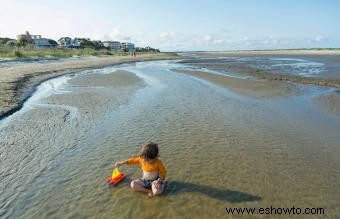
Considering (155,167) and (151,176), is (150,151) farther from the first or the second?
(151,176)

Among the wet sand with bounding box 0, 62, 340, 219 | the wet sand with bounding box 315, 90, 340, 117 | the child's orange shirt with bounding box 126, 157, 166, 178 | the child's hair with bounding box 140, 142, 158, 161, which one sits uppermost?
the child's hair with bounding box 140, 142, 158, 161

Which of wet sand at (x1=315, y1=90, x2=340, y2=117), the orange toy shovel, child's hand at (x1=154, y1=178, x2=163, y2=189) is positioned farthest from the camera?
wet sand at (x1=315, y1=90, x2=340, y2=117)

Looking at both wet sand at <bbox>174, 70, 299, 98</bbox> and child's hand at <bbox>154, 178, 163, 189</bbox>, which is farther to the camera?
wet sand at <bbox>174, 70, 299, 98</bbox>

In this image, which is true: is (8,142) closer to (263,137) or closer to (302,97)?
(263,137)

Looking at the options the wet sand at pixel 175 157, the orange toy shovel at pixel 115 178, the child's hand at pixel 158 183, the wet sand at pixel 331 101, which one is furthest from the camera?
the wet sand at pixel 331 101

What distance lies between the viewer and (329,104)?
658 inches

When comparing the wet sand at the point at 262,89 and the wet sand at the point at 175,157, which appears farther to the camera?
the wet sand at the point at 262,89

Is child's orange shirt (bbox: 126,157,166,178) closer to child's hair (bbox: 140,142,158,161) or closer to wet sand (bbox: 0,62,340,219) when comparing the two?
child's hair (bbox: 140,142,158,161)

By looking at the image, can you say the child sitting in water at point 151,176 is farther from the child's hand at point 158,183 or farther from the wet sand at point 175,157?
the wet sand at point 175,157

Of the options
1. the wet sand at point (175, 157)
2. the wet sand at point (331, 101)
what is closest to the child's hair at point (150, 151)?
the wet sand at point (175, 157)

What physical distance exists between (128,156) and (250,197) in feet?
12.8

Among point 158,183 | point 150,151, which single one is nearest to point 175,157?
point 158,183

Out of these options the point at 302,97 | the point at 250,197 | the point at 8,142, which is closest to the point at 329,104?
the point at 302,97

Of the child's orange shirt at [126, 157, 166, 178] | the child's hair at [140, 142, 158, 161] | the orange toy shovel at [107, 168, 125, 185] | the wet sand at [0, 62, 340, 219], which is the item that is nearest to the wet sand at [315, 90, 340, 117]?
the wet sand at [0, 62, 340, 219]
